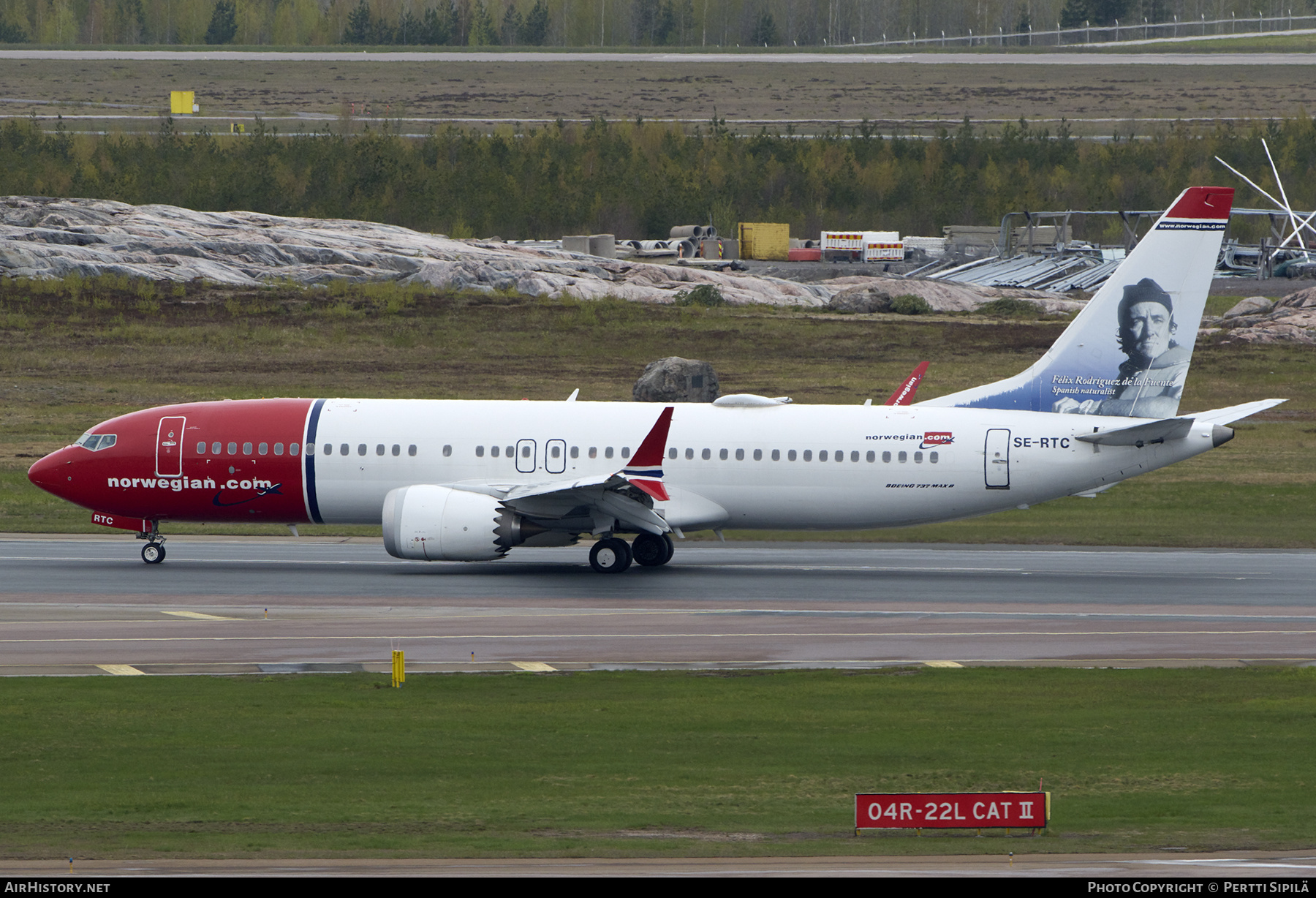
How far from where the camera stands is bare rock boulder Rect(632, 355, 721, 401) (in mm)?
66938

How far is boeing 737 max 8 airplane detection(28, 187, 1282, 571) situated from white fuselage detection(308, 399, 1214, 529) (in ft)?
0.13

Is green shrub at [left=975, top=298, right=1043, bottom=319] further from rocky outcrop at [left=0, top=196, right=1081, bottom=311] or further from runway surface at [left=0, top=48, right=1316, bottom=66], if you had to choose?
runway surface at [left=0, top=48, right=1316, bottom=66]

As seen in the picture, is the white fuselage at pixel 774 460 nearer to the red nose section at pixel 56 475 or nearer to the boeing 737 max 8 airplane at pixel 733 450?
the boeing 737 max 8 airplane at pixel 733 450

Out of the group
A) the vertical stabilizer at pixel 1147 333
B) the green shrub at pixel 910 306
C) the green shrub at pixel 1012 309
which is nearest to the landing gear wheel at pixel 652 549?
the vertical stabilizer at pixel 1147 333

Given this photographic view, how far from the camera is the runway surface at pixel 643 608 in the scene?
29.4 meters

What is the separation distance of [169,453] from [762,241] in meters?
94.3

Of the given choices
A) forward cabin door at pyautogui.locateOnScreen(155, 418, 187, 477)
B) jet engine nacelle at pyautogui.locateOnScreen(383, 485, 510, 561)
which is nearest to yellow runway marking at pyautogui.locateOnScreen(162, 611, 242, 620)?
jet engine nacelle at pyautogui.locateOnScreen(383, 485, 510, 561)

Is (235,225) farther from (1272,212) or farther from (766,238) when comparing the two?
(1272,212)

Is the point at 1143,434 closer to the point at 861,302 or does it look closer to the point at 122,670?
the point at 122,670

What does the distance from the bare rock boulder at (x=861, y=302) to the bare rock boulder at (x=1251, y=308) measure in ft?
65.6

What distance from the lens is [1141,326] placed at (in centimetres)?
4003

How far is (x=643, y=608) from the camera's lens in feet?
114

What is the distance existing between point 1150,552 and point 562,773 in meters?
27.9

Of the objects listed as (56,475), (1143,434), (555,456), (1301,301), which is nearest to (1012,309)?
(1301,301)
